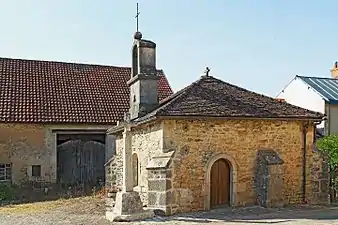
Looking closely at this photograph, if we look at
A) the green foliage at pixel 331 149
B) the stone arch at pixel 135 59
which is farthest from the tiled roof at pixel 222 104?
the stone arch at pixel 135 59

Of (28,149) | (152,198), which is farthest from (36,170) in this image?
(152,198)

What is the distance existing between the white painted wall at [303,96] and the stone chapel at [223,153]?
310 inches

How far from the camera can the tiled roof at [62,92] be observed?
2289 centimetres

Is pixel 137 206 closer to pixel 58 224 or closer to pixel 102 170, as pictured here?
pixel 58 224

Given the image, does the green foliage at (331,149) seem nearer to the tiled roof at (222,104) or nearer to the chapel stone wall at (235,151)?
the chapel stone wall at (235,151)

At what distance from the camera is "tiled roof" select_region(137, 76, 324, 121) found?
47.9ft

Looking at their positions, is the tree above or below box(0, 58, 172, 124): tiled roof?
below

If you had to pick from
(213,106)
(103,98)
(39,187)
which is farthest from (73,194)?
(213,106)

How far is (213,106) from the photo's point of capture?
49.6ft

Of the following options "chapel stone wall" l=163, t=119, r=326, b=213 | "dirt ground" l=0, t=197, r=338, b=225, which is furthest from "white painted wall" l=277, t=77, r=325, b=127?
"dirt ground" l=0, t=197, r=338, b=225

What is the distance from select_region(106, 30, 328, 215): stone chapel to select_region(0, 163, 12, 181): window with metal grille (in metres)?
8.40

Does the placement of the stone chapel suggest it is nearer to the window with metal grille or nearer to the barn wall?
the barn wall

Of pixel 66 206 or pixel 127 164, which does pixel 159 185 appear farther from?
pixel 66 206

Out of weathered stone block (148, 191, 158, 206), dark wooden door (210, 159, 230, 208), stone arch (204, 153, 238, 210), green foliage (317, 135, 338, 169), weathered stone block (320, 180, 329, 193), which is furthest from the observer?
green foliage (317, 135, 338, 169)
